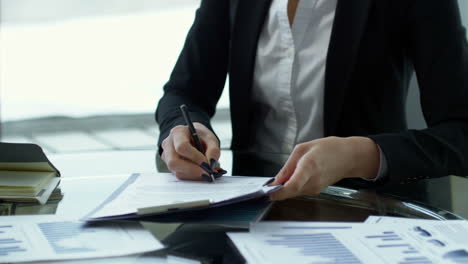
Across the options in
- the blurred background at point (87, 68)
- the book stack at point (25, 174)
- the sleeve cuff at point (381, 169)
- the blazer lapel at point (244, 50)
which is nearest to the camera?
the book stack at point (25, 174)

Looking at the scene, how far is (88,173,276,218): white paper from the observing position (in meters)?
0.88

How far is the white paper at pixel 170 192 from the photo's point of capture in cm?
88

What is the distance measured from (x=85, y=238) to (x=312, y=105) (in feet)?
2.30

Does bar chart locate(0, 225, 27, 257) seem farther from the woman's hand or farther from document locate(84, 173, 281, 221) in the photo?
the woman's hand

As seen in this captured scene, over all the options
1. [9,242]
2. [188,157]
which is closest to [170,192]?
[188,157]

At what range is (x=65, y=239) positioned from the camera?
0.81 m

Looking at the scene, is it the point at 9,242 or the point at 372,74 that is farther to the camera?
the point at 372,74

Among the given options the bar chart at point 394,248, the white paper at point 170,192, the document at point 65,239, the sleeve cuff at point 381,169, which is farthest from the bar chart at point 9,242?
the sleeve cuff at point 381,169

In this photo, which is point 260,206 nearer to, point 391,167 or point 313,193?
point 313,193

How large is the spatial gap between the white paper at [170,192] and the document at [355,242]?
90mm

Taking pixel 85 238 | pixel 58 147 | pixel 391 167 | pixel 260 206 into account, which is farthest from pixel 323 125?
pixel 58 147

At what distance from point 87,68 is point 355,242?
9.99 feet

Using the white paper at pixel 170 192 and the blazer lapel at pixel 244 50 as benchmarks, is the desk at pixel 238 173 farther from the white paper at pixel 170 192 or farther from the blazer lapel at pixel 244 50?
the blazer lapel at pixel 244 50

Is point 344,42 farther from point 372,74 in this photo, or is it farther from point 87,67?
point 87,67
